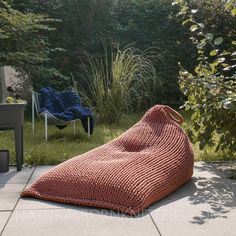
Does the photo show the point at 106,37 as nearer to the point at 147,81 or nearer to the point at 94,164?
the point at 147,81

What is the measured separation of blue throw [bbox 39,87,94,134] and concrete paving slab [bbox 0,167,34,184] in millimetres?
1514

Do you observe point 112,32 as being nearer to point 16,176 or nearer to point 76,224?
point 16,176

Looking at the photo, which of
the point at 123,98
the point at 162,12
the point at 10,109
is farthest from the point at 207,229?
the point at 162,12

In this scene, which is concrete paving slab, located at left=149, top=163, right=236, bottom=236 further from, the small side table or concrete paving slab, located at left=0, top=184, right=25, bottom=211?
the small side table

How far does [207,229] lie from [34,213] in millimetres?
1075

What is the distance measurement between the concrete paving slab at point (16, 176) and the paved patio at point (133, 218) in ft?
0.88

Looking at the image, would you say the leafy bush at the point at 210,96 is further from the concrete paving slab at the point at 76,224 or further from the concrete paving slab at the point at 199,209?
the concrete paving slab at the point at 76,224

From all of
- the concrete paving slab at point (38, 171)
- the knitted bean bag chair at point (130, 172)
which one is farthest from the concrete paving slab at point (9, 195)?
the concrete paving slab at point (38, 171)

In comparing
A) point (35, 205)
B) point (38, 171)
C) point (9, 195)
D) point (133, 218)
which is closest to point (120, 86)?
point (38, 171)

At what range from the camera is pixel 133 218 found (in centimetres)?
262

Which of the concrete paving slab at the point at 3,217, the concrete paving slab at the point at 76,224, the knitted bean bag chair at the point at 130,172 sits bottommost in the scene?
the concrete paving slab at the point at 3,217

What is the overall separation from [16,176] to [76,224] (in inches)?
55.9

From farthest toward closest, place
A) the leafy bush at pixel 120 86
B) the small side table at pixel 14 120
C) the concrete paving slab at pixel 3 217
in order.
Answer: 1. the leafy bush at pixel 120 86
2. the small side table at pixel 14 120
3. the concrete paving slab at pixel 3 217

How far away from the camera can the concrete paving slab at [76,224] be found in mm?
2391
